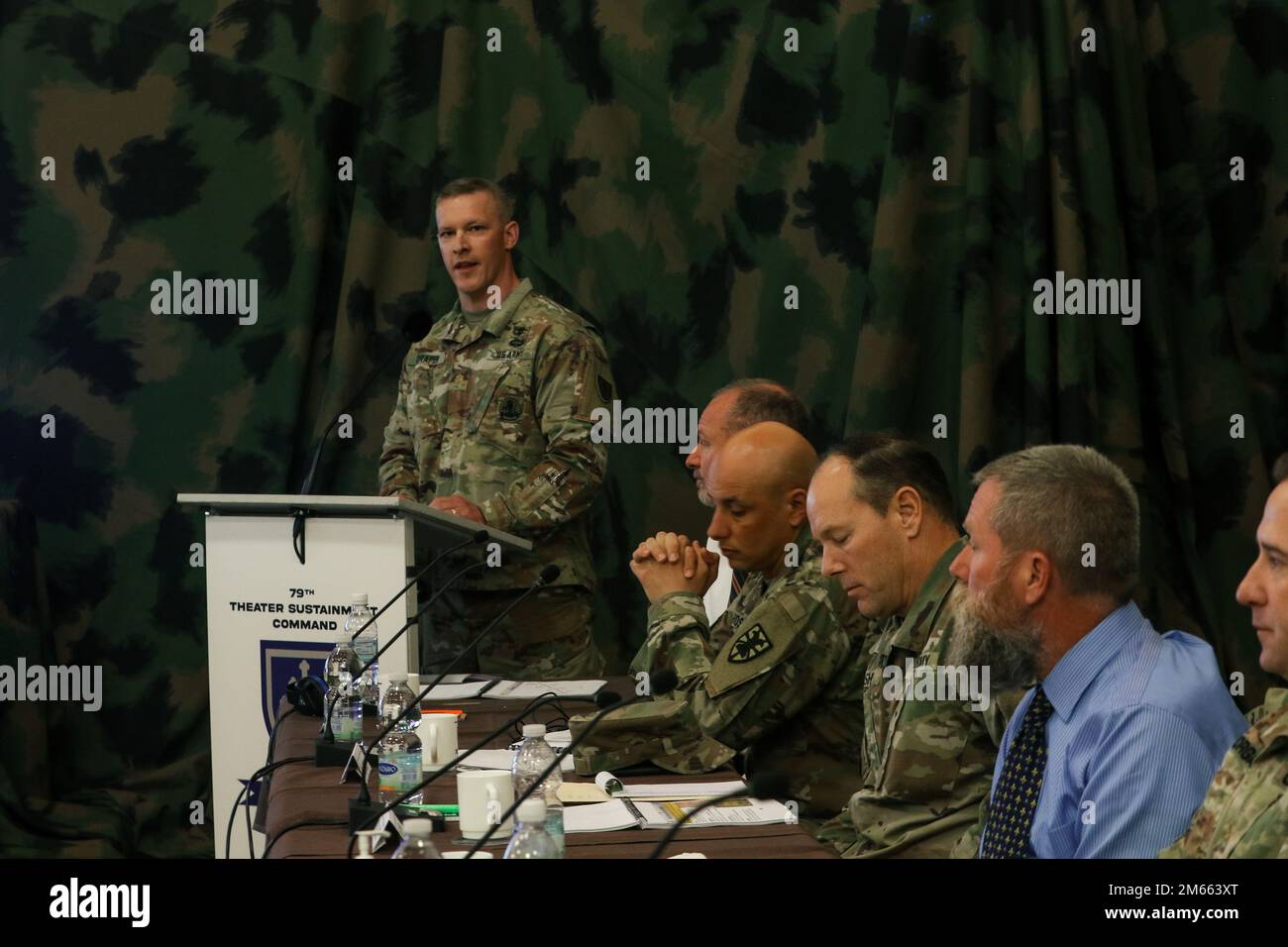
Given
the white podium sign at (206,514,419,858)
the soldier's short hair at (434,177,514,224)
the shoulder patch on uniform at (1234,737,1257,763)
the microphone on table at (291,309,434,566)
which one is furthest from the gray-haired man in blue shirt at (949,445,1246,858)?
the soldier's short hair at (434,177,514,224)

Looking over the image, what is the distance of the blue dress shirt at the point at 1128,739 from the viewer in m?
1.96

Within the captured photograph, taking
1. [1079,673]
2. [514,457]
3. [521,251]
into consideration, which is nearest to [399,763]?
[1079,673]

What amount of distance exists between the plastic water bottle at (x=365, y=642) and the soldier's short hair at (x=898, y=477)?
1.12 metres

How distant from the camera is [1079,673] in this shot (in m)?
2.18

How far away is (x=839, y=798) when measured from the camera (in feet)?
9.57

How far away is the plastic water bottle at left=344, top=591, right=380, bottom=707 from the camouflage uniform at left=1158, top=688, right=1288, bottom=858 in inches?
72.8

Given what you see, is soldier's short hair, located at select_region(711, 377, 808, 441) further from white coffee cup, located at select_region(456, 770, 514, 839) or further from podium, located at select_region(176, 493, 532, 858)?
white coffee cup, located at select_region(456, 770, 514, 839)

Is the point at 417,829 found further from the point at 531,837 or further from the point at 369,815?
the point at 369,815

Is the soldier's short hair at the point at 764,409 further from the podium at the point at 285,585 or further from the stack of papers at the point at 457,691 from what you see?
the stack of papers at the point at 457,691

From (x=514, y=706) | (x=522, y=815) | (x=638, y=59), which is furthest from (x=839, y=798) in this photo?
(x=638, y=59)

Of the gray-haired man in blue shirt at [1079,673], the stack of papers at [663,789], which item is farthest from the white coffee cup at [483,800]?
the gray-haired man in blue shirt at [1079,673]

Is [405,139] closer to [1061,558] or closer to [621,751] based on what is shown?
[621,751]

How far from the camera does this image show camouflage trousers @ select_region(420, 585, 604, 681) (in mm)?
4242

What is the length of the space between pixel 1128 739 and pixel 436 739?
3.98ft
